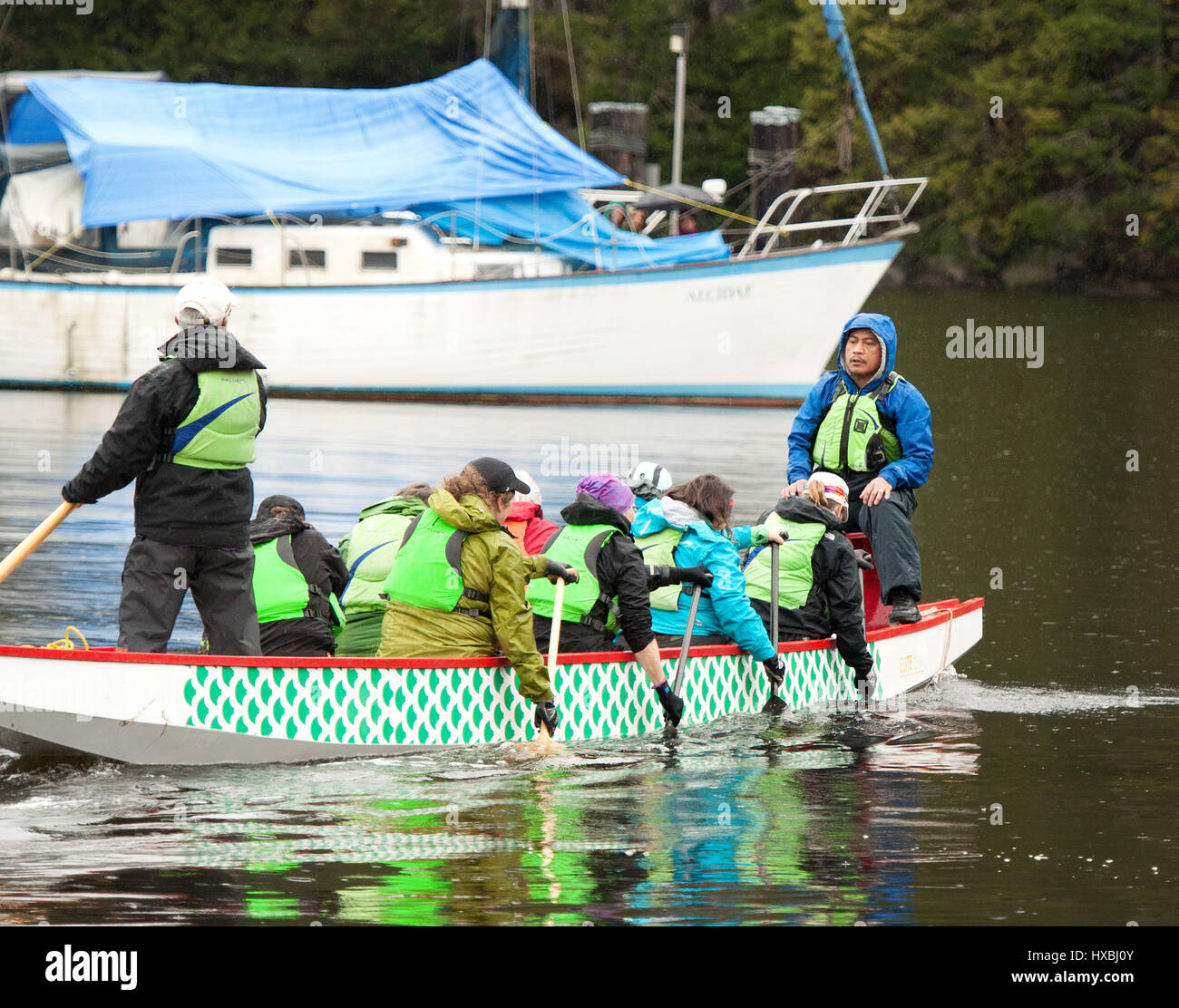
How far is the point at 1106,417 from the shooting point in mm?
25344

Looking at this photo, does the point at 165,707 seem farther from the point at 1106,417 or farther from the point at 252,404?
the point at 1106,417

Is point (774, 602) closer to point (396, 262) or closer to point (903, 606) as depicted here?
point (903, 606)

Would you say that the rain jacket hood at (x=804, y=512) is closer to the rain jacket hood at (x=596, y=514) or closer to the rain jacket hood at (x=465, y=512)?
the rain jacket hood at (x=596, y=514)

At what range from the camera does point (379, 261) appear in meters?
27.5

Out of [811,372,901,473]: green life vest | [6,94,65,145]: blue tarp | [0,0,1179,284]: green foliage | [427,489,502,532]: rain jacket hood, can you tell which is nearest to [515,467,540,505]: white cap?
[427,489,502,532]: rain jacket hood

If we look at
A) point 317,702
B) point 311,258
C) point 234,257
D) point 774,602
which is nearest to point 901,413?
point 774,602

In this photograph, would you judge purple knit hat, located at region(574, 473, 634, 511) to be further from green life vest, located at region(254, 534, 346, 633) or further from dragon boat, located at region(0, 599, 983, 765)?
green life vest, located at region(254, 534, 346, 633)

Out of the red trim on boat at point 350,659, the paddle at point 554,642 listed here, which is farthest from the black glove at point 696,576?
the paddle at point 554,642

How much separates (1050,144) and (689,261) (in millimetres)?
27476

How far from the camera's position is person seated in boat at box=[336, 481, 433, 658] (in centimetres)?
→ 933

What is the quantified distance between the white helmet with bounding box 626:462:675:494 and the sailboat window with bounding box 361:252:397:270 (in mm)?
17862

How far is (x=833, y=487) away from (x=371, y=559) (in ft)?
8.28
